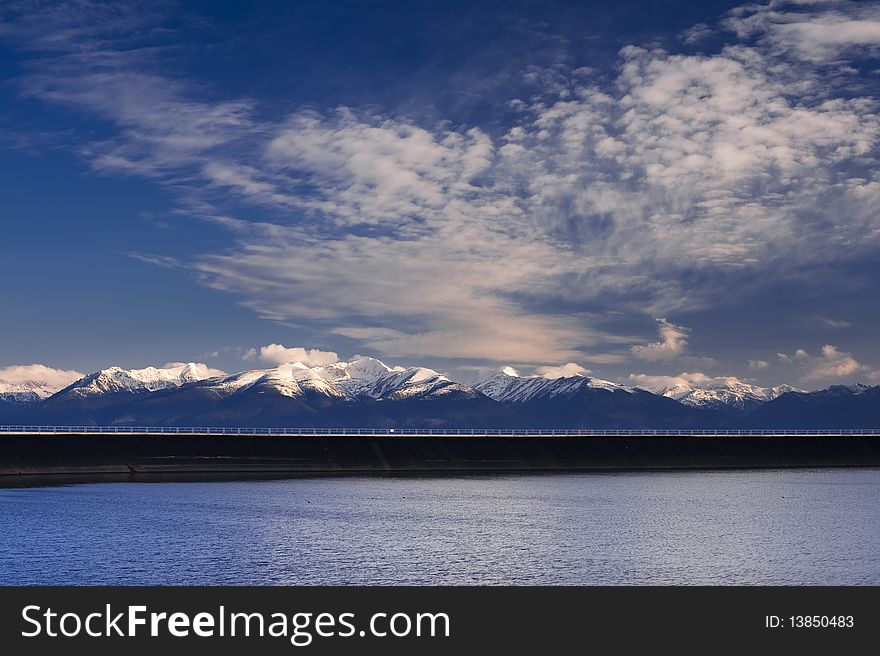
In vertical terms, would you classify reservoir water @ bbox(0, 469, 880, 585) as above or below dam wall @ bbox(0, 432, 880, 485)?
below

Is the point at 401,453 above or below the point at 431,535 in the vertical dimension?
above

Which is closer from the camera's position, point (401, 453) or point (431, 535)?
point (431, 535)

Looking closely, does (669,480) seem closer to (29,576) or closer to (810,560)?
(810,560)

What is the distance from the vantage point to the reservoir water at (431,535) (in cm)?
5875

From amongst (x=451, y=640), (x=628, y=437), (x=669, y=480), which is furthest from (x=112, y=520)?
(x=628, y=437)

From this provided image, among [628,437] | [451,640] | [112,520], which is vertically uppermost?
[628,437]

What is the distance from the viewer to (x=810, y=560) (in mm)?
65438

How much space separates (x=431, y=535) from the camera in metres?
76.2

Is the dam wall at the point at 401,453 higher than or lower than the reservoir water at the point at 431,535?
higher

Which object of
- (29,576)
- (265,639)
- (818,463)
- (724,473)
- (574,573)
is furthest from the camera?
(818,463)

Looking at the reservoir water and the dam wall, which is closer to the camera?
the reservoir water

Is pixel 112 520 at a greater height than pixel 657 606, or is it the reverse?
pixel 112 520

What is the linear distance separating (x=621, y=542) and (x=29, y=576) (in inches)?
1669

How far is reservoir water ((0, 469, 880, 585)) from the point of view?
5875 centimetres
